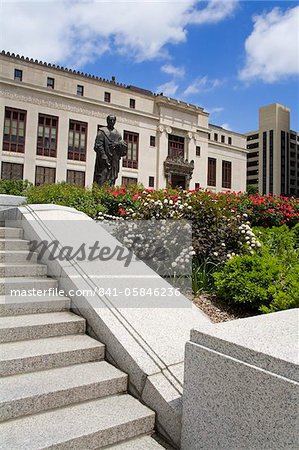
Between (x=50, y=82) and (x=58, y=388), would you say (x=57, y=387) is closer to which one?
(x=58, y=388)

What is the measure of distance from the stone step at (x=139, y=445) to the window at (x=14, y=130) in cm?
3425

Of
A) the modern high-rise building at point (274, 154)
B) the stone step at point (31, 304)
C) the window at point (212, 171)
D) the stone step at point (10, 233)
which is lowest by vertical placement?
the stone step at point (31, 304)

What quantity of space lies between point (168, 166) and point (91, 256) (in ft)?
120

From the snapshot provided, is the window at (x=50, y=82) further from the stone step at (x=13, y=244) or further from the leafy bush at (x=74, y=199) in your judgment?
the stone step at (x=13, y=244)

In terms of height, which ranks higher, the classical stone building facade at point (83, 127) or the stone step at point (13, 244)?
the classical stone building facade at point (83, 127)

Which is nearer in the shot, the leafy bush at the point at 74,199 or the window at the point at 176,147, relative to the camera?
the leafy bush at the point at 74,199

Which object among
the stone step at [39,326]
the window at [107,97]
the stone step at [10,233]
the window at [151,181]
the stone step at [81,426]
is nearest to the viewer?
the stone step at [81,426]

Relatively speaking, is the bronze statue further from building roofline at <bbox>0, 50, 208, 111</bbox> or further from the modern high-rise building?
the modern high-rise building

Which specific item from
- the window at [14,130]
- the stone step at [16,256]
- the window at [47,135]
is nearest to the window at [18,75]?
the window at [14,130]

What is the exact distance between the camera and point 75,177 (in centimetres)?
3591

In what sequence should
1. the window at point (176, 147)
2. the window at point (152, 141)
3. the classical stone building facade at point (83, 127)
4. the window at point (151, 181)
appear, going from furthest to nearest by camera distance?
1. the window at point (176, 147)
2. the window at point (152, 141)
3. the window at point (151, 181)
4. the classical stone building facade at point (83, 127)

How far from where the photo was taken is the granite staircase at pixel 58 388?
2.31 metres

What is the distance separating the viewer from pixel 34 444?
2.14 metres

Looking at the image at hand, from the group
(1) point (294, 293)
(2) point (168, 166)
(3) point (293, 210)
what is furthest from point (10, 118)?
(1) point (294, 293)
